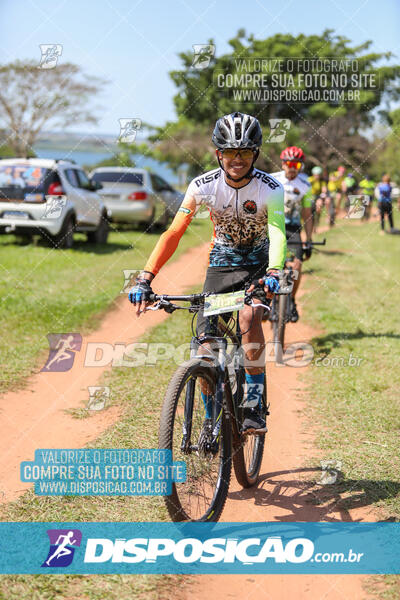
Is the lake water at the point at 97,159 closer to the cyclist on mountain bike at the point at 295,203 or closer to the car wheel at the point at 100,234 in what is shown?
the car wheel at the point at 100,234

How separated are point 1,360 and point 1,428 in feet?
6.49

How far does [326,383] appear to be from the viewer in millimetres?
7207

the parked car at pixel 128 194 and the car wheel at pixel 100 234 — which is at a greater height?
the parked car at pixel 128 194

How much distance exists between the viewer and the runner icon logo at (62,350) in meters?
7.48

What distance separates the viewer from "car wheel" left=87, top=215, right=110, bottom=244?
693 inches

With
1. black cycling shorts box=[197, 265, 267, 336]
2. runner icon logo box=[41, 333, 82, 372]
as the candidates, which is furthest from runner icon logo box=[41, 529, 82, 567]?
runner icon logo box=[41, 333, 82, 372]

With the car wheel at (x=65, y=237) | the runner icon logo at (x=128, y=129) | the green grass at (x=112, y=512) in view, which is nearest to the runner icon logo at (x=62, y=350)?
the green grass at (x=112, y=512)

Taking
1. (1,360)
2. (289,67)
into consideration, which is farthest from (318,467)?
(289,67)

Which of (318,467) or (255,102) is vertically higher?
(255,102)

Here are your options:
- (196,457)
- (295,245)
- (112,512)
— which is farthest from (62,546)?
(295,245)

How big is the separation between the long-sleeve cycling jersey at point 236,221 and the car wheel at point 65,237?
11.5 m

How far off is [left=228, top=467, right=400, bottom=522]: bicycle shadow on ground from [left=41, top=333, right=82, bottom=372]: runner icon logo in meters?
3.42

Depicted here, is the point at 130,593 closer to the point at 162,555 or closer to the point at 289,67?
the point at 162,555

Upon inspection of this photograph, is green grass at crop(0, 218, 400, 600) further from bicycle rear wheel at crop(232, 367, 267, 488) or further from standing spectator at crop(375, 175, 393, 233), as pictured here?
standing spectator at crop(375, 175, 393, 233)
